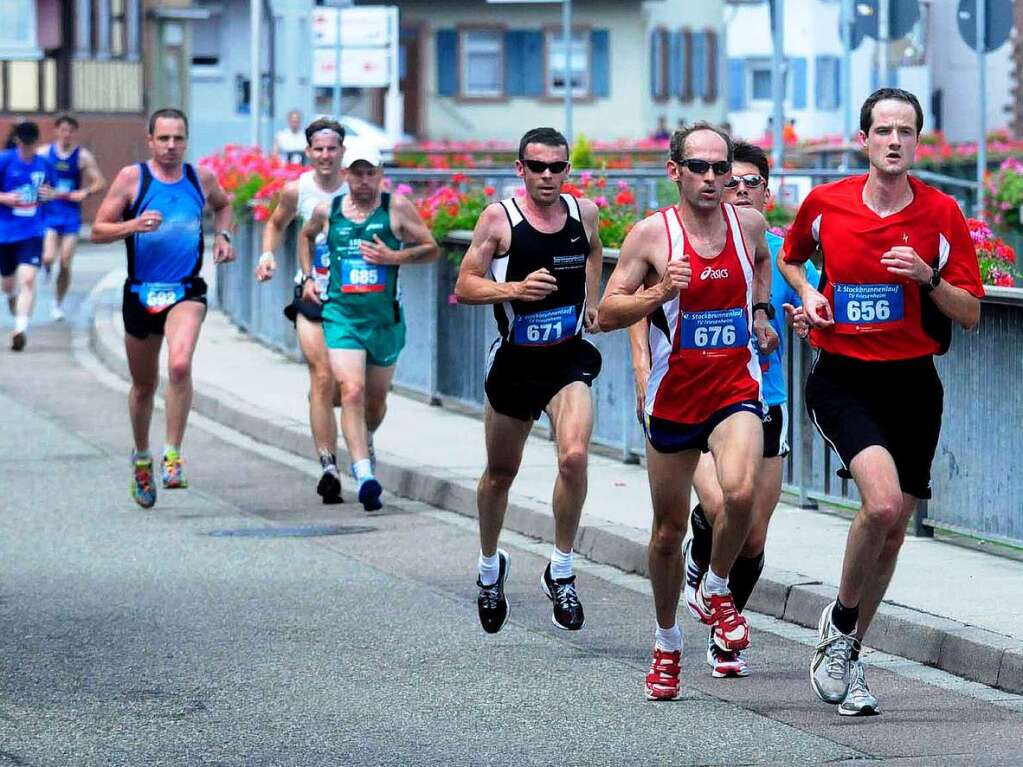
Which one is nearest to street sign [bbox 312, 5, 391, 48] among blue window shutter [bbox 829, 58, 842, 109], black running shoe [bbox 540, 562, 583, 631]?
black running shoe [bbox 540, 562, 583, 631]

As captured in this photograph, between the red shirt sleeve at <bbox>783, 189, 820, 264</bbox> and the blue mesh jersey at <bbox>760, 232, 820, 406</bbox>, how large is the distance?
1.43 feet

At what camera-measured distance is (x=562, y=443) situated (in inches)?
368

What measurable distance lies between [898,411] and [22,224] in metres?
16.4

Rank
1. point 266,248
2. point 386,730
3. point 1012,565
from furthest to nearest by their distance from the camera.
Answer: point 266,248
point 1012,565
point 386,730

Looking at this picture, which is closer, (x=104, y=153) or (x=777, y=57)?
(x=777, y=57)

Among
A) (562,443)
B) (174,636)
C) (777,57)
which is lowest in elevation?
(174,636)

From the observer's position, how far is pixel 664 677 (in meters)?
8.06

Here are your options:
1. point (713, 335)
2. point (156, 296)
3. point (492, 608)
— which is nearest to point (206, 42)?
point (156, 296)

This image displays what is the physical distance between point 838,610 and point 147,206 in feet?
19.4

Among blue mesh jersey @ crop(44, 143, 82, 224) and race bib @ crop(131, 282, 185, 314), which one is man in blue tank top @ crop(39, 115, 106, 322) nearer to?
blue mesh jersey @ crop(44, 143, 82, 224)

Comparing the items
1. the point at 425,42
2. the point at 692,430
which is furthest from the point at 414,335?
the point at 425,42

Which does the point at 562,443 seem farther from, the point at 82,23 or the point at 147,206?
the point at 82,23

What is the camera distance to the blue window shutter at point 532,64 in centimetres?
6184

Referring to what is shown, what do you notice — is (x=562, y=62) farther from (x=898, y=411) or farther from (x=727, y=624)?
(x=898, y=411)
